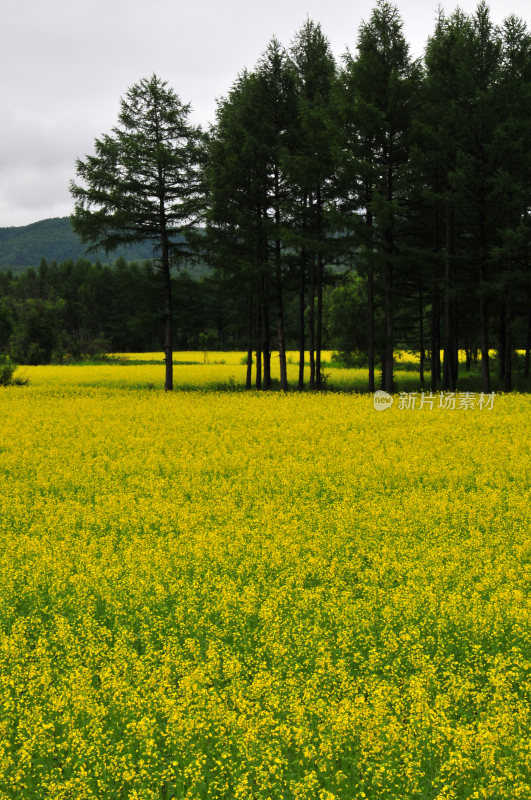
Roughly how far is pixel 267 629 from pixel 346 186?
25.0 metres

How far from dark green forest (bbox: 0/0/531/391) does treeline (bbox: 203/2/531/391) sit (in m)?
0.09

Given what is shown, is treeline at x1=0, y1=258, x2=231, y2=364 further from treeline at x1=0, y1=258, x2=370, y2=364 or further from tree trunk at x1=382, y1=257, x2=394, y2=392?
tree trunk at x1=382, y1=257, x2=394, y2=392

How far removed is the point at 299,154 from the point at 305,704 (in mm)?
27282

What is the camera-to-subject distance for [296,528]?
8602mm

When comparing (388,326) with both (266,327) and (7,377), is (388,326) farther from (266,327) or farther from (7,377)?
(7,377)

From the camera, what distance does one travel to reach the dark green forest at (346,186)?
26109 millimetres

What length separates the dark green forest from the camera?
85.7 feet

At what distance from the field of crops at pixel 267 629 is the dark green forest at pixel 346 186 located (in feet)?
54.3

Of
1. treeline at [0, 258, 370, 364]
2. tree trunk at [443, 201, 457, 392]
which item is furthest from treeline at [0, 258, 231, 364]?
tree trunk at [443, 201, 457, 392]

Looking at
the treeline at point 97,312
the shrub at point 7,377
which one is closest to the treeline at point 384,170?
the treeline at point 97,312

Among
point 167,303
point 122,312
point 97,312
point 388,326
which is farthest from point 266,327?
point 97,312

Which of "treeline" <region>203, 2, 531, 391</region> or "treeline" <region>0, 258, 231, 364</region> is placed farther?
"treeline" <region>0, 258, 231, 364</region>

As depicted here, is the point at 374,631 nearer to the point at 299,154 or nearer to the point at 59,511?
the point at 59,511

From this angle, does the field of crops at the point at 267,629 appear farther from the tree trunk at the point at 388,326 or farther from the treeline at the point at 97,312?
the treeline at the point at 97,312
